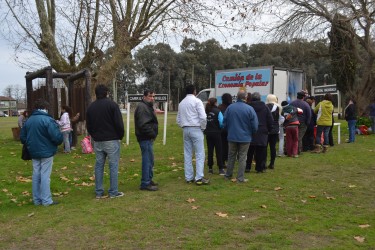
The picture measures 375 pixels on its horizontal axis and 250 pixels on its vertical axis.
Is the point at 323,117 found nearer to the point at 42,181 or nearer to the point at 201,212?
the point at 201,212

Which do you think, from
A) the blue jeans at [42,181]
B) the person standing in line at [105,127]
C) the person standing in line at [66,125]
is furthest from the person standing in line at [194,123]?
the person standing in line at [66,125]

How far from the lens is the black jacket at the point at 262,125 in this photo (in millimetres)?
9727

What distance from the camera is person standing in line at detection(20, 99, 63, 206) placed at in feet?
A: 23.8

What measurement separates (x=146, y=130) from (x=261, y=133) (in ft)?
9.68

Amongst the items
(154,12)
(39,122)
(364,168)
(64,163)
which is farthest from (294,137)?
(154,12)

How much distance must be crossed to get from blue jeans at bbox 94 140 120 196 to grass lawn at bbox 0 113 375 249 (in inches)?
9.8

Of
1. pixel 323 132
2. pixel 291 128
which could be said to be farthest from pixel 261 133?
pixel 323 132

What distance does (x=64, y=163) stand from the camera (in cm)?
1195

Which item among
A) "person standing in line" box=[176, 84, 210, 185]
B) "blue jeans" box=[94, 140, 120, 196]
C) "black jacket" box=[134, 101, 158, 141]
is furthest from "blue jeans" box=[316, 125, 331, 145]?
"blue jeans" box=[94, 140, 120, 196]

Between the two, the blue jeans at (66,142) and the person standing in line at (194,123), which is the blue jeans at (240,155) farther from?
the blue jeans at (66,142)

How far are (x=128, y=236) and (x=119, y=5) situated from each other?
47.2 ft

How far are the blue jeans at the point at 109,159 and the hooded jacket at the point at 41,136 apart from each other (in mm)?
722

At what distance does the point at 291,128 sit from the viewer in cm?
1220

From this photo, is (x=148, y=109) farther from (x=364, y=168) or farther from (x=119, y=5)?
(x=119, y=5)
